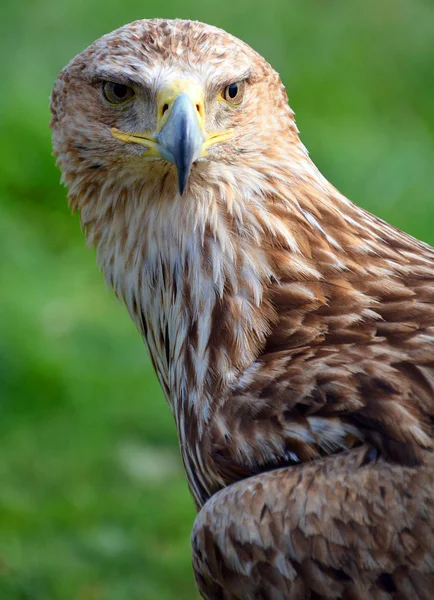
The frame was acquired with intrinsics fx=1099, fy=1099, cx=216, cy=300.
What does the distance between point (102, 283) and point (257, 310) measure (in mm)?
3468

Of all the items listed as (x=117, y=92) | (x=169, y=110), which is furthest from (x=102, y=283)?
(x=169, y=110)

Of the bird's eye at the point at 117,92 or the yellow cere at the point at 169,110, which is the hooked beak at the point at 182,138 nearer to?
the yellow cere at the point at 169,110

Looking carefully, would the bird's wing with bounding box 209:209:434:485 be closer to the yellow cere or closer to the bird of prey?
the bird of prey

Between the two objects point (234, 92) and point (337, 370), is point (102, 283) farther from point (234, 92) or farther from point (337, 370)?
point (337, 370)

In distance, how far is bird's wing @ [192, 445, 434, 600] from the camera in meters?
2.67

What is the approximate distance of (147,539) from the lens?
4.90 meters

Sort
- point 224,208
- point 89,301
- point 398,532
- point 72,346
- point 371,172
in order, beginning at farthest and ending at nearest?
point 371,172 → point 89,301 → point 72,346 → point 224,208 → point 398,532

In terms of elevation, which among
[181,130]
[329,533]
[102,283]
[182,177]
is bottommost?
[102,283]

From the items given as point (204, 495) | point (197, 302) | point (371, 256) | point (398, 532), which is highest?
point (371, 256)

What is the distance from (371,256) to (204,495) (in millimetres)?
859

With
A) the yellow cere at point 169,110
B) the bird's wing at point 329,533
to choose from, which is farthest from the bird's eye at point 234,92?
the bird's wing at point 329,533

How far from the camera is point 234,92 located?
10.4 ft

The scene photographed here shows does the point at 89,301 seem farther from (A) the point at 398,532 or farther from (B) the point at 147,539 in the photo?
(A) the point at 398,532

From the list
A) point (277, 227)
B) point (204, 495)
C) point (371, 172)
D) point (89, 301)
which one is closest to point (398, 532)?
point (204, 495)
